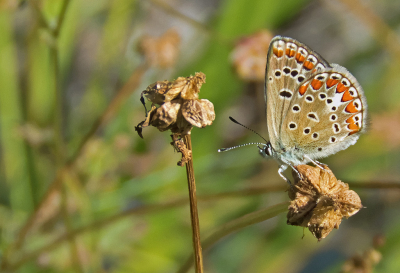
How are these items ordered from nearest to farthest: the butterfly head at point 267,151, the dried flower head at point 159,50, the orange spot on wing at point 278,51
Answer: the orange spot on wing at point 278,51
the butterfly head at point 267,151
the dried flower head at point 159,50

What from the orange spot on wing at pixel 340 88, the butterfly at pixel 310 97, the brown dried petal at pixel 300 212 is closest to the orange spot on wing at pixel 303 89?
the butterfly at pixel 310 97

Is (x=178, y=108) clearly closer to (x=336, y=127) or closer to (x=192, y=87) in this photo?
(x=192, y=87)

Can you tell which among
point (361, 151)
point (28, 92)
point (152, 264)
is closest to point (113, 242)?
point (152, 264)

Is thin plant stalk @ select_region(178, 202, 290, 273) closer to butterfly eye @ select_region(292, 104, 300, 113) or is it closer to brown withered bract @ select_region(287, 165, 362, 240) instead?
brown withered bract @ select_region(287, 165, 362, 240)

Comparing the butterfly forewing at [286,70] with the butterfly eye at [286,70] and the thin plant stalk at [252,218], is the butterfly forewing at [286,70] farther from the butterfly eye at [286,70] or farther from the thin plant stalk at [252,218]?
the thin plant stalk at [252,218]

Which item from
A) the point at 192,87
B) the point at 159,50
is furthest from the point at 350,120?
the point at 159,50

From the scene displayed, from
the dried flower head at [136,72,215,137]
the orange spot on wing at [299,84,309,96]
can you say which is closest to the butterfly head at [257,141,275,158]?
the orange spot on wing at [299,84,309,96]
